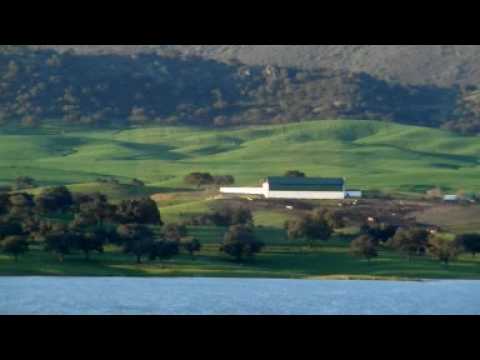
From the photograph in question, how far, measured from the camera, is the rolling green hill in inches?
5207

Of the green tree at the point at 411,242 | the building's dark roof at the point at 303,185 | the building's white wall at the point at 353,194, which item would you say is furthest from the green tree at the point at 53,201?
the building's white wall at the point at 353,194

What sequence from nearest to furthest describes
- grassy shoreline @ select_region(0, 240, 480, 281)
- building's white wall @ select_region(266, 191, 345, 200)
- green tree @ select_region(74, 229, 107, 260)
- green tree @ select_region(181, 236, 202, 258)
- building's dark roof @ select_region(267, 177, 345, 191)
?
grassy shoreline @ select_region(0, 240, 480, 281)
green tree @ select_region(74, 229, 107, 260)
green tree @ select_region(181, 236, 202, 258)
building's white wall @ select_region(266, 191, 345, 200)
building's dark roof @ select_region(267, 177, 345, 191)

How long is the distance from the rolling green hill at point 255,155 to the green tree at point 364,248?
1237 inches

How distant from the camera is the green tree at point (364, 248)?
77.2 m

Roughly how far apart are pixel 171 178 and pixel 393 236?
5097 cm

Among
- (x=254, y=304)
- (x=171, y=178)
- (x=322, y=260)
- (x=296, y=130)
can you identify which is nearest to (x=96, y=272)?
(x=322, y=260)

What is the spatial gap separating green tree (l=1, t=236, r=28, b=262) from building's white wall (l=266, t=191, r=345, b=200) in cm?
3053

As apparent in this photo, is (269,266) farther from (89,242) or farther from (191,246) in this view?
(89,242)

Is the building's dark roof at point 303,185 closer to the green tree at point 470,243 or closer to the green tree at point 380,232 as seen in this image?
the green tree at point 380,232

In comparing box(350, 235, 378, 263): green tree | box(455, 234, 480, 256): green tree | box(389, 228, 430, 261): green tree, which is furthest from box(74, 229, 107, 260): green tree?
box(455, 234, 480, 256): green tree

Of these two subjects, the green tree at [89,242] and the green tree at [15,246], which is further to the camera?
the green tree at [89,242]

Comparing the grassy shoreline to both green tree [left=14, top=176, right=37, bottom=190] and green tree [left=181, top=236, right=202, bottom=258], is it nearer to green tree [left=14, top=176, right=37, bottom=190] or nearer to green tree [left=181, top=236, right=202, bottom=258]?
green tree [left=181, top=236, right=202, bottom=258]
